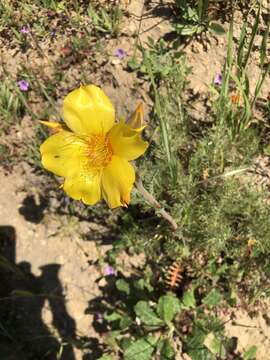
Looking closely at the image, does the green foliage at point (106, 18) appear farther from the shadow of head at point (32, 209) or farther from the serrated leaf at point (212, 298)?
the serrated leaf at point (212, 298)

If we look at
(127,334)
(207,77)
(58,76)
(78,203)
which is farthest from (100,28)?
(127,334)

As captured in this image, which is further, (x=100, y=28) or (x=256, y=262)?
(x=100, y=28)

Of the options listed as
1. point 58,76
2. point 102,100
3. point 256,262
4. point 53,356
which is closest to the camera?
point 102,100

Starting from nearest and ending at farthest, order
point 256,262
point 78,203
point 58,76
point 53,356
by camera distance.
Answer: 1. point 256,262
2. point 53,356
3. point 78,203
4. point 58,76

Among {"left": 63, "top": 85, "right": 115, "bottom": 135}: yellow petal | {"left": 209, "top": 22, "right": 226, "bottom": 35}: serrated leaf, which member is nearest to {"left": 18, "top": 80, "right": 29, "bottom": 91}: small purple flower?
{"left": 209, "top": 22, "right": 226, "bottom": 35}: serrated leaf

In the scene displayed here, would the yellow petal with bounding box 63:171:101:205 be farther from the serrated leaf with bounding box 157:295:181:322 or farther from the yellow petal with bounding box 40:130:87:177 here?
the serrated leaf with bounding box 157:295:181:322

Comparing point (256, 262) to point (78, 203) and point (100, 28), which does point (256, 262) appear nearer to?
point (78, 203)

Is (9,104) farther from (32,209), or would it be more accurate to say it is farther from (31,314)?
(31,314)

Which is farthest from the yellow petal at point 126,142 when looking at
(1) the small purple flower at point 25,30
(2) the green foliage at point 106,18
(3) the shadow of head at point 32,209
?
(1) the small purple flower at point 25,30
